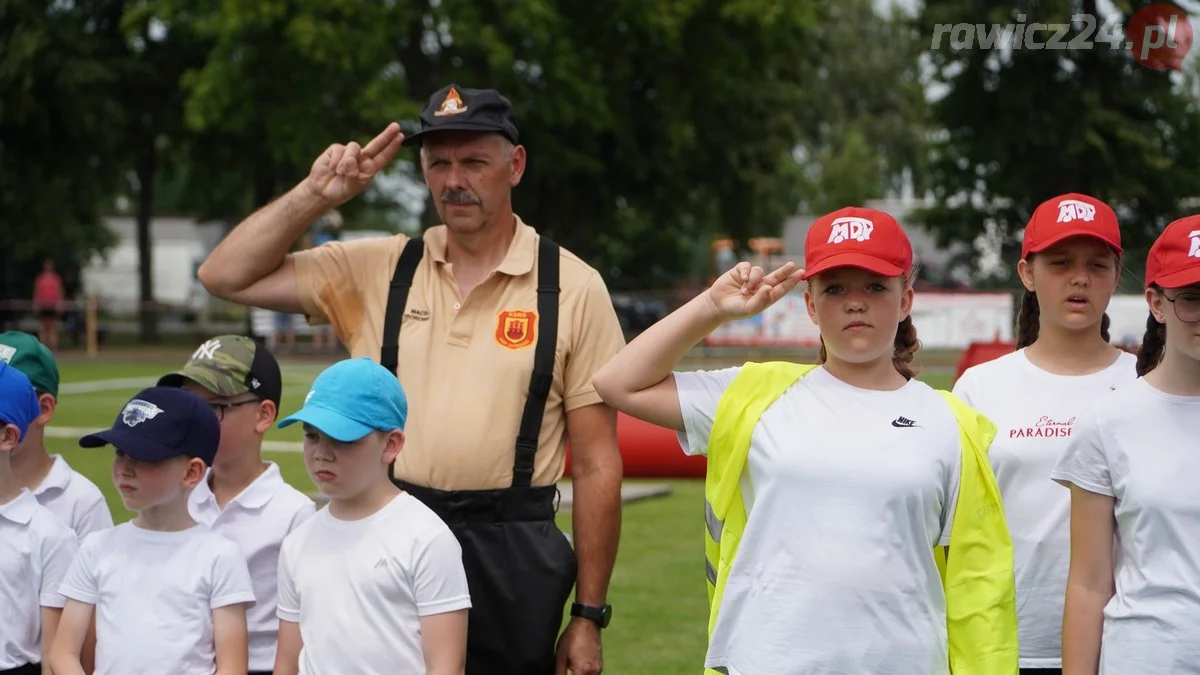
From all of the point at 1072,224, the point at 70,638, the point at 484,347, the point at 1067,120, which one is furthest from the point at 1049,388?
the point at 1067,120

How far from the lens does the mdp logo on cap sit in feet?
111

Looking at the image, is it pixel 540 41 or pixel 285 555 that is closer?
pixel 285 555

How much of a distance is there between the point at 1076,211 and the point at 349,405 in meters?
2.01

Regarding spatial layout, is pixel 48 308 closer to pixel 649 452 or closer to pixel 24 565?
pixel 649 452

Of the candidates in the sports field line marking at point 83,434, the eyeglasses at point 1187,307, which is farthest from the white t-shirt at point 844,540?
the sports field line marking at point 83,434

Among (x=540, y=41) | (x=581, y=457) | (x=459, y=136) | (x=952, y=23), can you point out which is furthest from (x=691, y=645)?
(x=952, y=23)

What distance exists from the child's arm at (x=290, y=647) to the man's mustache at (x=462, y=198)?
1.30 m

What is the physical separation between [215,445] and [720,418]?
1461 millimetres

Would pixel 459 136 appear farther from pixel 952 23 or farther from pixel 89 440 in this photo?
pixel 952 23

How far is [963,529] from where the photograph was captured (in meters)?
3.44

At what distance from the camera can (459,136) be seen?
446 centimetres

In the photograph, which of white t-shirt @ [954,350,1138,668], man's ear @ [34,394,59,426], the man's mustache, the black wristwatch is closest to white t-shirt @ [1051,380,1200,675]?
white t-shirt @ [954,350,1138,668]

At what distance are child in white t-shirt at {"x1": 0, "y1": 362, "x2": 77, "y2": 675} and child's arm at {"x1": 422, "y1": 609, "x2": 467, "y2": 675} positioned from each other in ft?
3.59

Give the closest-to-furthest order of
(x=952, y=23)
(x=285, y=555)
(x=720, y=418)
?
(x=720, y=418)
(x=285, y=555)
(x=952, y=23)
